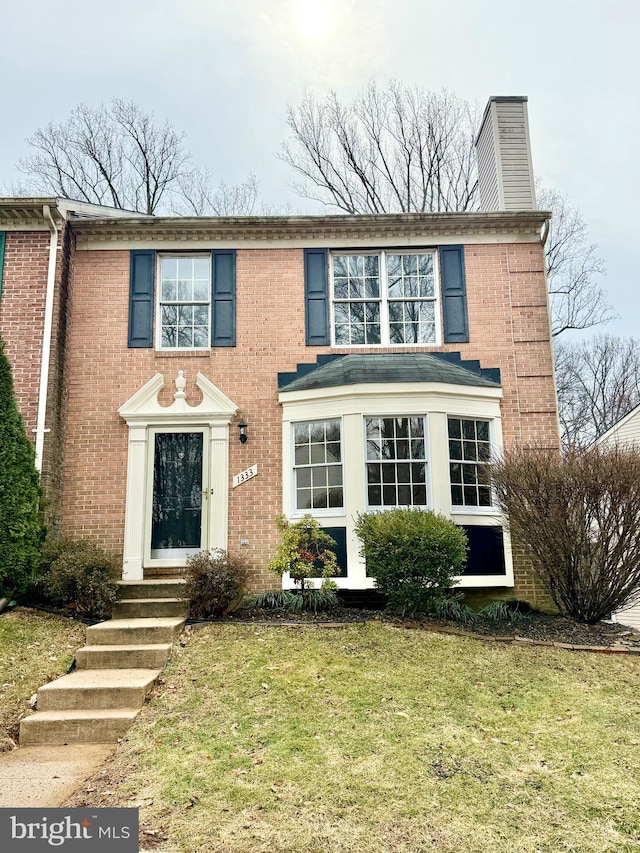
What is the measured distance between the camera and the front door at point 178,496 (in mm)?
9148

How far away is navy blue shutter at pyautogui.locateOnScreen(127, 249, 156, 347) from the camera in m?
9.62

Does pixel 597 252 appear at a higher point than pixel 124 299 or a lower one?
higher

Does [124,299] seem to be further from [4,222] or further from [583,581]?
[583,581]

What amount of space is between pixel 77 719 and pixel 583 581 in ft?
19.1

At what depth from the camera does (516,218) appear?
974 centimetres

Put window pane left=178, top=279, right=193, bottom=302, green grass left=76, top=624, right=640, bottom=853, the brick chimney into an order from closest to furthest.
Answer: green grass left=76, top=624, right=640, bottom=853 < window pane left=178, top=279, right=193, bottom=302 < the brick chimney

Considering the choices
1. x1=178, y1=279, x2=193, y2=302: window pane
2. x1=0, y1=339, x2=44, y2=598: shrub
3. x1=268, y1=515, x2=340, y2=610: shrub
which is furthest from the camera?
x1=178, y1=279, x2=193, y2=302: window pane

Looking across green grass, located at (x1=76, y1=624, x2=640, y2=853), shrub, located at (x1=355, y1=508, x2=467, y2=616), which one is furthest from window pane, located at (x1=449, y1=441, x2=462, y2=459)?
green grass, located at (x1=76, y1=624, x2=640, y2=853)

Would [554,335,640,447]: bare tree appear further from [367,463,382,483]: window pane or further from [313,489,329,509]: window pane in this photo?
[313,489,329,509]: window pane

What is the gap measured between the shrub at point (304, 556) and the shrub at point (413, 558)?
0.82 metres

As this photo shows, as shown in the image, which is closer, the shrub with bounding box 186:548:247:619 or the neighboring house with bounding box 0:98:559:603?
the shrub with bounding box 186:548:247:619

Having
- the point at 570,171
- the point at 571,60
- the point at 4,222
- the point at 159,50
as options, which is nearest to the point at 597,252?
the point at 570,171

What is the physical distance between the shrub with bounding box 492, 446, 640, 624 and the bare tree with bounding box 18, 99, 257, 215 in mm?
17506

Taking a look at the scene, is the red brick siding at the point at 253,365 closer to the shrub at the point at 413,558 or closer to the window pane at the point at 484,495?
the window pane at the point at 484,495
